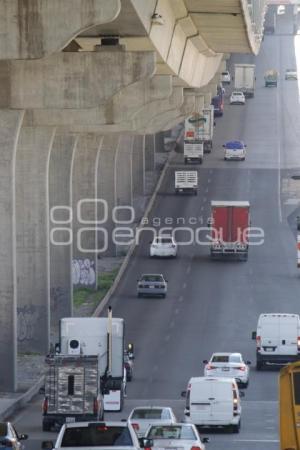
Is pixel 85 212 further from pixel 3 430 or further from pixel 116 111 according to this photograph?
pixel 3 430

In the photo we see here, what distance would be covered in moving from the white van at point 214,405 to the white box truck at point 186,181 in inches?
2640

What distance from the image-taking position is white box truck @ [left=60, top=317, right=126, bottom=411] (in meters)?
51.1

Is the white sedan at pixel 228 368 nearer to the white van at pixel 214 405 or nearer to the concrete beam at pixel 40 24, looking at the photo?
the white van at pixel 214 405

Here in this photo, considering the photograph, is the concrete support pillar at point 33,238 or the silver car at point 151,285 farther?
the silver car at point 151,285

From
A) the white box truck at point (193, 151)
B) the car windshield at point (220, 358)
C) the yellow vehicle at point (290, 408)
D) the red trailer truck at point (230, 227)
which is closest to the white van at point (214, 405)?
the car windshield at point (220, 358)

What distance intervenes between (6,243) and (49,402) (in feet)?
31.0

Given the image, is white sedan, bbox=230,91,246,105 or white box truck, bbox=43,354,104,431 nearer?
white box truck, bbox=43,354,104,431

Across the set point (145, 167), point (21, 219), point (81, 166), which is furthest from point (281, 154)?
point (21, 219)

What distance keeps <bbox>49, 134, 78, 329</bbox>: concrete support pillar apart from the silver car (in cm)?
886

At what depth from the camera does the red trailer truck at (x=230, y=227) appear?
92.9 m

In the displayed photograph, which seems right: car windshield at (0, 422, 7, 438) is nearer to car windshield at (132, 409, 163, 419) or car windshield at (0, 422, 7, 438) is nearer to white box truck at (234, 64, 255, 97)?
car windshield at (132, 409, 163, 419)

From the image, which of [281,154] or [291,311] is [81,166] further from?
[281,154]

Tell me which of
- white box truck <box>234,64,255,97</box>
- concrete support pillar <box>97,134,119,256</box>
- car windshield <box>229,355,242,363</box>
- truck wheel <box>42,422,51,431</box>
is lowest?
truck wheel <box>42,422,51,431</box>

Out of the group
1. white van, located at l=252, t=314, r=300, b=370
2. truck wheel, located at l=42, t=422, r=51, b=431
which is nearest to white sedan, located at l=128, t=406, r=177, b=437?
truck wheel, located at l=42, t=422, r=51, b=431
